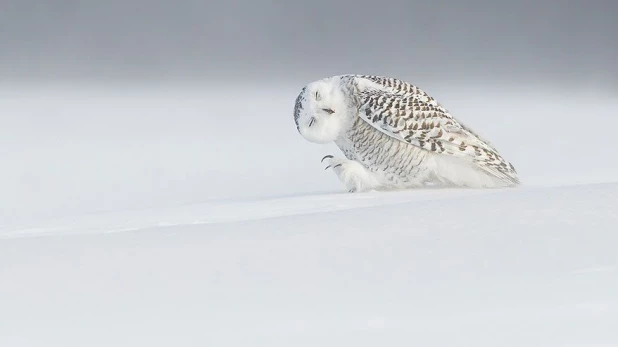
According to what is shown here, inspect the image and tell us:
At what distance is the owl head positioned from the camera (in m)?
2.19

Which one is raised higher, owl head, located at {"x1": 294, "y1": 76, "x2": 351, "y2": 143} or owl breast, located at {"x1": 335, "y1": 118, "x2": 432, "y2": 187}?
owl head, located at {"x1": 294, "y1": 76, "x2": 351, "y2": 143}

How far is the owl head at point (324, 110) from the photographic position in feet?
7.17

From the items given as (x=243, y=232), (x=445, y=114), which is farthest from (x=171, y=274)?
(x=445, y=114)

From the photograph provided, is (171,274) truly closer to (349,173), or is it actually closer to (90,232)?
(90,232)

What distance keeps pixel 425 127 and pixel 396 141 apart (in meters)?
0.07

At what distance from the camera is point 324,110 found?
221 centimetres

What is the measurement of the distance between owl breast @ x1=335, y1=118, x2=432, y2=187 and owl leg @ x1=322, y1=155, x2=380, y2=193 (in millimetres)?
18

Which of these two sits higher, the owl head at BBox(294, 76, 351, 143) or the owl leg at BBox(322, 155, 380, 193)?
the owl head at BBox(294, 76, 351, 143)

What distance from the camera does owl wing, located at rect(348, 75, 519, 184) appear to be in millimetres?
2109

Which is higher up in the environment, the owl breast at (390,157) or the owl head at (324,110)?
the owl head at (324,110)

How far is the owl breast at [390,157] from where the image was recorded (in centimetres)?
214

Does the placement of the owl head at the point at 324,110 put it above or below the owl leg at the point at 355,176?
above

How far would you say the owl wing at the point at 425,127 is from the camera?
2.11m

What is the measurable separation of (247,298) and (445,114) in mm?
1131
